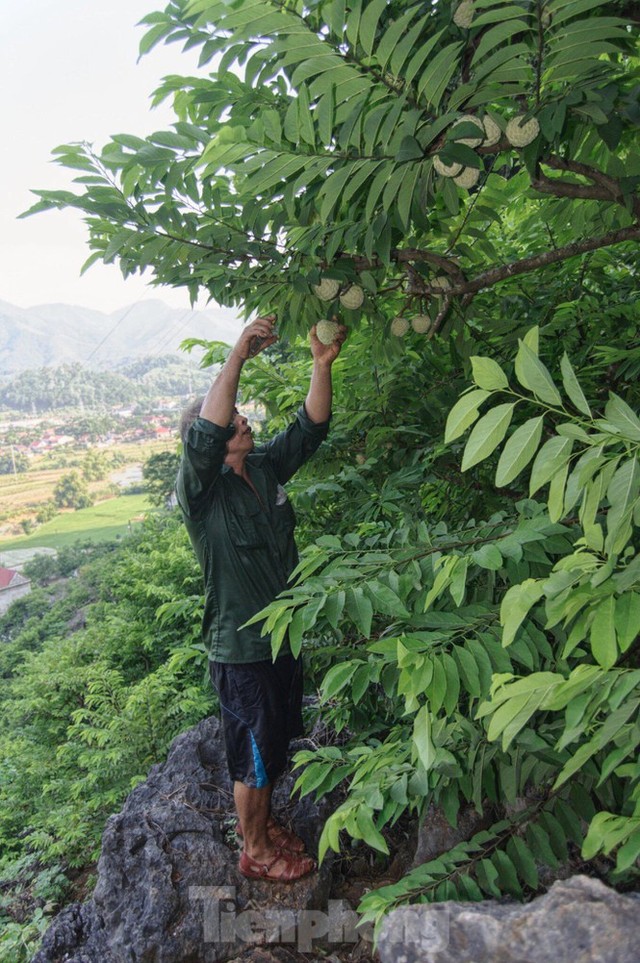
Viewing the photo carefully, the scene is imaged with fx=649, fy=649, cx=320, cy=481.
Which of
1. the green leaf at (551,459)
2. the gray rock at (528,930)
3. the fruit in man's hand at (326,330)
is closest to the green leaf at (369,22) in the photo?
the green leaf at (551,459)

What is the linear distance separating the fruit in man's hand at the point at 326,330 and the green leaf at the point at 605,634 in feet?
3.32

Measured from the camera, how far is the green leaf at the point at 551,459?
63cm

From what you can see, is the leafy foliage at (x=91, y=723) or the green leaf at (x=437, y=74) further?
the leafy foliage at (x=91, y=723)

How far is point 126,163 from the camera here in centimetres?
107

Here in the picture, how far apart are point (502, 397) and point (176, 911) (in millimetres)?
1686

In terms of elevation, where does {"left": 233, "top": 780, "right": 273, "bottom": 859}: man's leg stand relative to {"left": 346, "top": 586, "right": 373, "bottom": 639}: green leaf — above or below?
below

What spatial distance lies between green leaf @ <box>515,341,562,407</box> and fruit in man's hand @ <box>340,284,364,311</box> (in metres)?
0.81

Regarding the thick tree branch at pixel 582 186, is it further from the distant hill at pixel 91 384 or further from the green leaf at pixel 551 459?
the distant hill at pixel 91 384

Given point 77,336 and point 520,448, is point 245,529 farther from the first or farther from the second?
point 77,336

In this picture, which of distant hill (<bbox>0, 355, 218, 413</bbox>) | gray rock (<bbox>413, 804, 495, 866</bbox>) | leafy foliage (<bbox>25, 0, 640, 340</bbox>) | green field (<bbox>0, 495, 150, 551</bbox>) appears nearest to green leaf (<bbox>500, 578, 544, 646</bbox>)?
leafy foliage (<bbox>25, 0, 640, 340</bbox>)

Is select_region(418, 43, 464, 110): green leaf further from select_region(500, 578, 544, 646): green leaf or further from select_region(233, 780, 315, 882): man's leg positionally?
select_region(233, 780, 315, 882): man's leg

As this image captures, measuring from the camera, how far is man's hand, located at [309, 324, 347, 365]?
64.6 inches

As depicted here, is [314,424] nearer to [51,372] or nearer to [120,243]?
[120,243]

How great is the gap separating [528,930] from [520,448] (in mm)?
658
